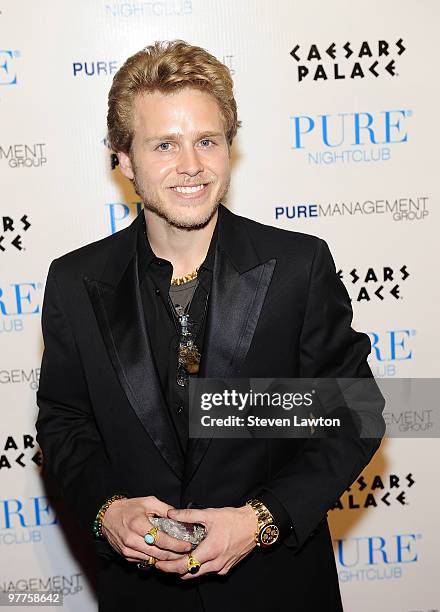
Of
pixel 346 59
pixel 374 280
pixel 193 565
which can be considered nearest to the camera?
pixel 193 565

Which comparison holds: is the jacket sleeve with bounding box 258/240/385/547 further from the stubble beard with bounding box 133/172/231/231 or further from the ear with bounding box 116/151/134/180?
the ear with bounding box 116/151/134/180

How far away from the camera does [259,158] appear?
111 inches

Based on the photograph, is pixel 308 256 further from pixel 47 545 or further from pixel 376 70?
pixel 47 545

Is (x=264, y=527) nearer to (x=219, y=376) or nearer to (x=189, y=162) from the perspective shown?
(x=219, y=376)

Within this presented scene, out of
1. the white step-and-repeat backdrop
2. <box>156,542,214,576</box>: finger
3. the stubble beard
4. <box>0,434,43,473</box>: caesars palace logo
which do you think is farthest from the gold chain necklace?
<box>0,434,43,473</box>: caesars palace logo

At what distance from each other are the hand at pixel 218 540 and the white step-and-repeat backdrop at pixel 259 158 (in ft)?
4.98

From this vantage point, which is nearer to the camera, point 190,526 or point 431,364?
point 190,526

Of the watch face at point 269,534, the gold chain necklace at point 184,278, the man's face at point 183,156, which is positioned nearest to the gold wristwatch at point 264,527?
the watch face at point 269,534

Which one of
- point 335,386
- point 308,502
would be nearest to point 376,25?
point 335,386

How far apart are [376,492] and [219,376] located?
167cm

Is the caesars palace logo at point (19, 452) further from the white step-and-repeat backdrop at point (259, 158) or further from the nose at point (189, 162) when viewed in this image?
the nose at point (189, 162)

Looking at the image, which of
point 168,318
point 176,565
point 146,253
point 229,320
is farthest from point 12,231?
point 176,565

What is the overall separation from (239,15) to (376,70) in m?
0.56

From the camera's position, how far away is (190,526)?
62.7 inches
